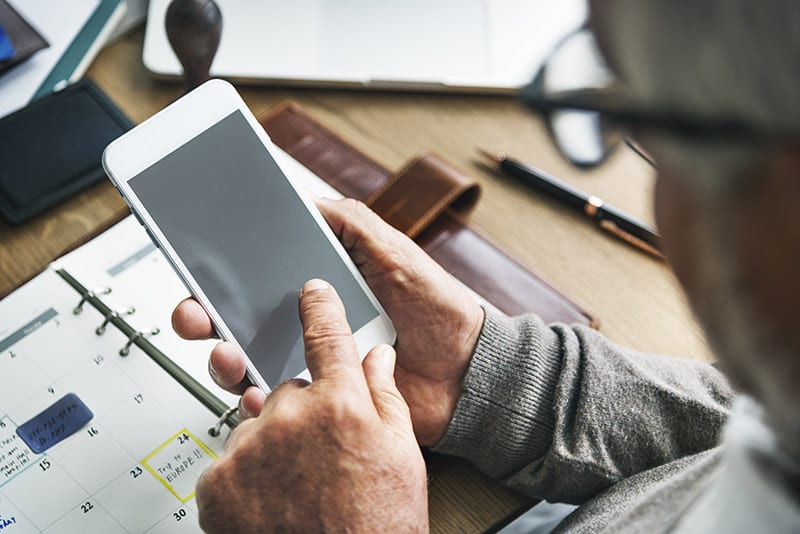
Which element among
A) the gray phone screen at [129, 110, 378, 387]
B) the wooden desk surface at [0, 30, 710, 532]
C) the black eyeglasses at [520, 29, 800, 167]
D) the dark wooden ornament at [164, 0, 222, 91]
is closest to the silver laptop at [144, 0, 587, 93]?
the wooden desk surface at [0, 30, 710, 532]

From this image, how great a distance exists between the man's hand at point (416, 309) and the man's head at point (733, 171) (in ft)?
1.13

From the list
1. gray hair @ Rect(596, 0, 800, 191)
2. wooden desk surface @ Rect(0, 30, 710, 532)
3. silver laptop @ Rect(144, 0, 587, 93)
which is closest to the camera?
gray hair @ Rect(596, 0, 800, 191)

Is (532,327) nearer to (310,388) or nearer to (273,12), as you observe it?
(310,388)

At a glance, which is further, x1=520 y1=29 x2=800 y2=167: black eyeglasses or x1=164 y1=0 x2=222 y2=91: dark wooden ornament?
x1=164 y1=0 x2=222 y2=91: dark wooden ornament

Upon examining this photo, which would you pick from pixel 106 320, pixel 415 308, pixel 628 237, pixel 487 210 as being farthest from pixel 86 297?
pixel 628 237

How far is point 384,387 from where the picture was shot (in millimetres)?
598

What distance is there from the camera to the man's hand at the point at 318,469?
55cm

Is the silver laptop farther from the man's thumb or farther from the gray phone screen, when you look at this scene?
the man's thumb

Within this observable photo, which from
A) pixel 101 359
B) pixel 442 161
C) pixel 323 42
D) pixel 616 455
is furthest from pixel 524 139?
pixel 101 359

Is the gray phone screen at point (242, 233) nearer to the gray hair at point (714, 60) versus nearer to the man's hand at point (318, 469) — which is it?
the man's hand at point (318, 469)

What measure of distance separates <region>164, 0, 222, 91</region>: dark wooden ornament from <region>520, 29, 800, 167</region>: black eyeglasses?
0.41 metres

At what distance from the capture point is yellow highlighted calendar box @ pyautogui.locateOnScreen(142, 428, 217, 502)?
635 mm

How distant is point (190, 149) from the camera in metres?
0.66

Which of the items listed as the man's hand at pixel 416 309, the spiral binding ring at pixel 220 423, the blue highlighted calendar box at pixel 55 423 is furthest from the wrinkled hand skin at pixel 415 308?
the blue highlighted calendar box at pixel 55 423
